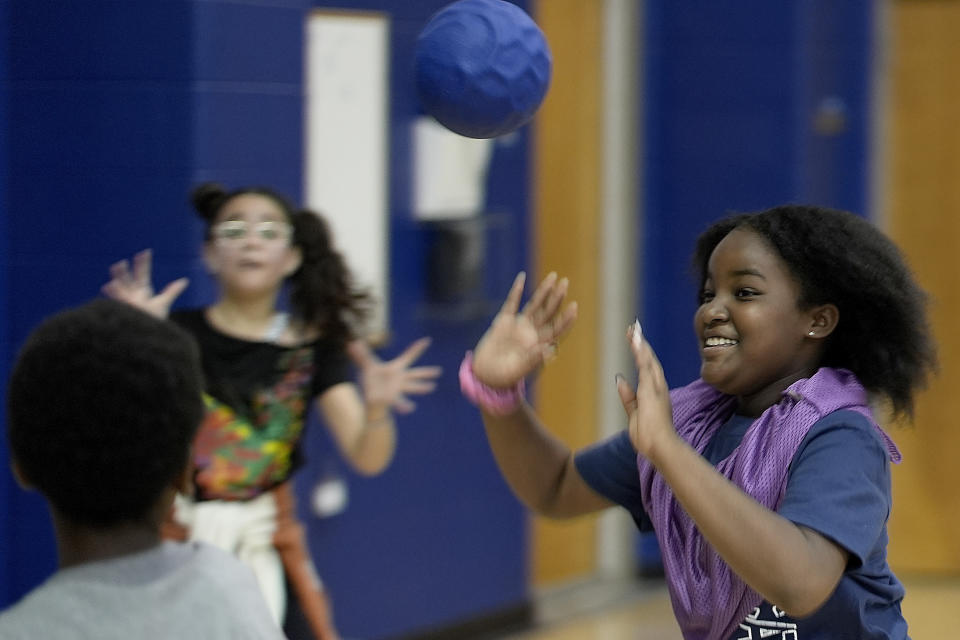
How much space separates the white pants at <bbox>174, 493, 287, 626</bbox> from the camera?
3.11 m

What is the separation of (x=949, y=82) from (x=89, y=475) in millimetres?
5503

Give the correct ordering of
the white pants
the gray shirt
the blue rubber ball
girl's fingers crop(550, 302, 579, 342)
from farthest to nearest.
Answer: the white pants, the blue rubber ball, girl's fingers crop(550, 302, 579, 342), the gray shirt

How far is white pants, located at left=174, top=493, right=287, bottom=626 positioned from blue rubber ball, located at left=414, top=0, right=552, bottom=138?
39.9 inches

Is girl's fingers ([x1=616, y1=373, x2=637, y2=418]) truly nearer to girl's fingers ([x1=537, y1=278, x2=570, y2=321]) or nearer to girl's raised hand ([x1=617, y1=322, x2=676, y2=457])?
girl's raised hand ([x1=617, y1=322, x2=676, y2=457])

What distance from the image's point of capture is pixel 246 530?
3.14m

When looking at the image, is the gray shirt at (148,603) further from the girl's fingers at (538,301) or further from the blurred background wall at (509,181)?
the blurred background wall at (509,181)

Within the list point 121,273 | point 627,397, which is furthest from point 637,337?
point 121,273

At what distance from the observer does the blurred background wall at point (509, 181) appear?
153 inches

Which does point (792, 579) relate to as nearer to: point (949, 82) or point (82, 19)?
point (82, 19)

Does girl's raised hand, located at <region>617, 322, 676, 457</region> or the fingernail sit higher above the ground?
the fingernail

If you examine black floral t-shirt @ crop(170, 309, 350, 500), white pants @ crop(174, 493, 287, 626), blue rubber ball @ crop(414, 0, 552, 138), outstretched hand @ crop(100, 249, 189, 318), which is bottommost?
white pants @ crop(174, 493, 287, 626)

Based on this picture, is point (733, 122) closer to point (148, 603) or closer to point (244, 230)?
point (244, 230)

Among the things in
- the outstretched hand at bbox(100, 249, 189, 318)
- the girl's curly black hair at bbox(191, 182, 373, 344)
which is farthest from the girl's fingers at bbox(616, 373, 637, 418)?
the girl's curly black hair at bbox(191, 182, 373, 344)

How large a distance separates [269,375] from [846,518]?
5.33ft
